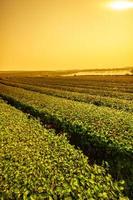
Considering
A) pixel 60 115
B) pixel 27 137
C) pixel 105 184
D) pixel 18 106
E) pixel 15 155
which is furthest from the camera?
pixel 18 106

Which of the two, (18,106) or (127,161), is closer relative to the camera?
(127,161)

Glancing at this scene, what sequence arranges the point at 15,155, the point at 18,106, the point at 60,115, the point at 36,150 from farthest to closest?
the point at 18,106 < the point at 60,115 < the point at 36,150 < the point at 15,155

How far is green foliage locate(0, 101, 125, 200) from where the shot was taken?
7574 millimetres

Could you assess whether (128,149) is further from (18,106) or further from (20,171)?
(18,106)

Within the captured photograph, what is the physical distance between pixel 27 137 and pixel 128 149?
15.3ft

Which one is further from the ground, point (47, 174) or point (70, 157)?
point (47, 174)

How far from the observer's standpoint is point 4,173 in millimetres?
8789

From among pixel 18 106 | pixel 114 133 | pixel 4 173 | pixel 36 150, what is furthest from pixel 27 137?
pixel 18 106

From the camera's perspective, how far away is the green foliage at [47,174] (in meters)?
7.57

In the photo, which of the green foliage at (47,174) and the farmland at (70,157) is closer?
the green foliage at (47,174)

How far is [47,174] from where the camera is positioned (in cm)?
895

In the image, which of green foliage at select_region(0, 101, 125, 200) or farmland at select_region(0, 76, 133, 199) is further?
farmland at select_region(0, 76, 133, 199)

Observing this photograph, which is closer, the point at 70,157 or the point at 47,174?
the point at 47,174

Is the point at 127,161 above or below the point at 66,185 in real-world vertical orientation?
below
